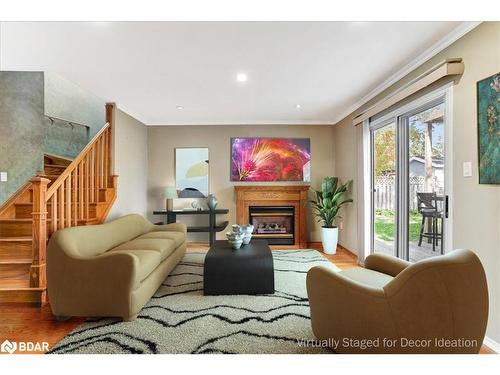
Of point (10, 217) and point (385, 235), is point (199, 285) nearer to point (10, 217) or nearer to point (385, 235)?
point (385, 235)

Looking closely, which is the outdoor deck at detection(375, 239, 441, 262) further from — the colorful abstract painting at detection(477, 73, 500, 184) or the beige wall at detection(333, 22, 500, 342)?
the colorful abstract painting at detection(477, 73, 500, 184)

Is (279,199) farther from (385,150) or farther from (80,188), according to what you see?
(80,188)

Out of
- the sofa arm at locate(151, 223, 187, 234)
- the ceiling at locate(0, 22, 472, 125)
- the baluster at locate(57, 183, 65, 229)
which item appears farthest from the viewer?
the sofa arm at locate(151, 223, 187, 234)

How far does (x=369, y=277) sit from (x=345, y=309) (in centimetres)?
53

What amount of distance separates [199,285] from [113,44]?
255cm

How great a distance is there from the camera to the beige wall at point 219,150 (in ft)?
18.1

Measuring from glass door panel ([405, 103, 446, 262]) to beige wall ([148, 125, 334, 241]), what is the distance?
234 cm

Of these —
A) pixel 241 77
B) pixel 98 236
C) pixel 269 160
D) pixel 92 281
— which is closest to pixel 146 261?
pixel 92 281

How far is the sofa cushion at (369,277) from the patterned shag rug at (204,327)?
21.1 inches

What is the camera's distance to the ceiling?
220 cm

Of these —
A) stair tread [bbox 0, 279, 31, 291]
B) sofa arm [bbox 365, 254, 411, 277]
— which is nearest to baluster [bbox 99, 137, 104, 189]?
stair tread [bbox 0, 279, 31, 291]
